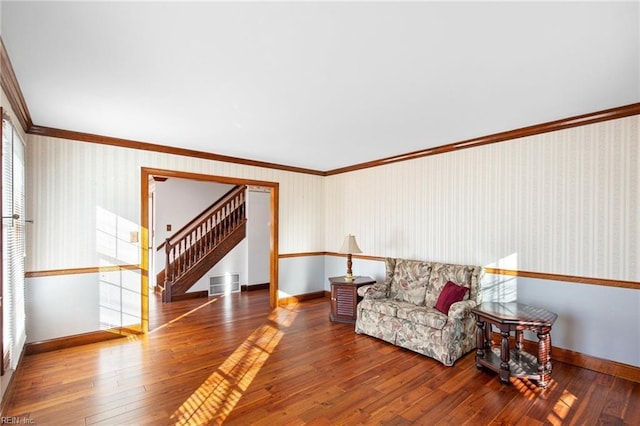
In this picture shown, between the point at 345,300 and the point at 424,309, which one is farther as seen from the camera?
the point at 345,300

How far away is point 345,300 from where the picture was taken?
4570 millimetres

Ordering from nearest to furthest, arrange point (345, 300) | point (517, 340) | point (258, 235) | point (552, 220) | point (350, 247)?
point (517, 340) → point (552, 220) → point (345, 300) → point (350, 247) → point (258, 235)

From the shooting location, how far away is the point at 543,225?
346cm

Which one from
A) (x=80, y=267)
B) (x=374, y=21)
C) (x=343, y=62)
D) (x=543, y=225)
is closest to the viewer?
(x=374, y=21)

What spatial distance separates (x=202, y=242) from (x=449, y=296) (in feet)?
17.6

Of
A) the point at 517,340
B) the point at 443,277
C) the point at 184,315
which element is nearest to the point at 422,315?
the point at 443,277

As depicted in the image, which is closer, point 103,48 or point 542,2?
point 542,2

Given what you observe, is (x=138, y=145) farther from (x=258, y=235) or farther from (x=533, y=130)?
(x=533, y=130)

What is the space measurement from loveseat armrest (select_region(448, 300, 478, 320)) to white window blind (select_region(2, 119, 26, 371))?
3.85 metres

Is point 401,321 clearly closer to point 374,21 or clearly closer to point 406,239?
point 406,239

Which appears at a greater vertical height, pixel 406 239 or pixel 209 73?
pixel 209 73

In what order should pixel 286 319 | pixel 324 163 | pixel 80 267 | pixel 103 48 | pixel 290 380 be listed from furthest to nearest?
1. pixel 324 163
2. pixel 286 319
3. pixel 80 267
4. pixel 290 380
5. pixel 103 48

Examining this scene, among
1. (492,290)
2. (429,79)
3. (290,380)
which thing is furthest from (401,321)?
(429,79)

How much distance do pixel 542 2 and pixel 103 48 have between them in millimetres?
2540
